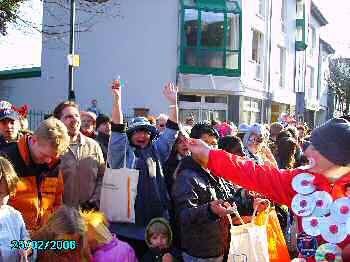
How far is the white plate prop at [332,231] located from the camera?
8.93ft

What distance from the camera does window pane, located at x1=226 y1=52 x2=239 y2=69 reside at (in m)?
20.4

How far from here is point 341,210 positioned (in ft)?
8.98

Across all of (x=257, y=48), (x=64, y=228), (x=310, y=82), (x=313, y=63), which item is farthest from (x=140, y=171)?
(x=313, y=63)

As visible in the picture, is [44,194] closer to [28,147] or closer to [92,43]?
[28,147]

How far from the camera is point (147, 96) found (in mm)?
19656

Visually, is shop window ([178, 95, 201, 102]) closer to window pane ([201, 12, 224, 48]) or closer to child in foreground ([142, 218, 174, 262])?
window pane ([201, 12, 224, 48])

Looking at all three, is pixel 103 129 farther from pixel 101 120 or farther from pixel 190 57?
pixel 190 57

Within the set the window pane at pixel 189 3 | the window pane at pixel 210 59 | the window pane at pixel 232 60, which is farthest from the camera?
the window pane at pixel 232 60

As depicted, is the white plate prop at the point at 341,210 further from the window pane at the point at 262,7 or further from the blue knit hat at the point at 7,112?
the window pane at the point at 262,7

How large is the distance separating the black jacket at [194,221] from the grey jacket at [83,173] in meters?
0.78

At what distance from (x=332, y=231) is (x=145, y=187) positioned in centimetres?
209

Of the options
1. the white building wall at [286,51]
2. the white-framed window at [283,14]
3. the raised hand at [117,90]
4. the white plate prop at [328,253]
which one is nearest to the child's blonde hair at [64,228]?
the raised hand at [117,90]

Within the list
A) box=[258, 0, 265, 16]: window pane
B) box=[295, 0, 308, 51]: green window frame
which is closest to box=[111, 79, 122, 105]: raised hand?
box=[258, 0, 265, 16]: window pane

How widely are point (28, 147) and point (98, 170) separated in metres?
1.02
